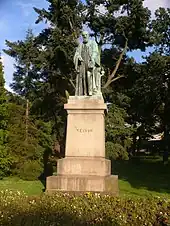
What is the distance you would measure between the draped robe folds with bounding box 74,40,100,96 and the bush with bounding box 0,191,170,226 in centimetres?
481

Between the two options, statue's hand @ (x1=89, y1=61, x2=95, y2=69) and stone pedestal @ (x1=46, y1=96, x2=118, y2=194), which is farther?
statue's hand @ (x1=89, y1=61, x2=95, y2=69)

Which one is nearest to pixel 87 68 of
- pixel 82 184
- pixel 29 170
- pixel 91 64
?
pixel 91 64

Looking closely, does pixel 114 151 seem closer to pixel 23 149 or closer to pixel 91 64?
pixel 23 149

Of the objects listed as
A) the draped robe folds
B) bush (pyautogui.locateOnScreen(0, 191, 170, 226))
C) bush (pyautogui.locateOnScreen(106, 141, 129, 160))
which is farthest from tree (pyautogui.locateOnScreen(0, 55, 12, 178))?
bush (pyautogui.locateOnScreen(0, 191, 170, 226))

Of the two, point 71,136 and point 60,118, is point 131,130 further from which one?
point 71,136

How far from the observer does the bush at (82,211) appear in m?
5.50

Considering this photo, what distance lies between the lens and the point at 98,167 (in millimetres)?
10938

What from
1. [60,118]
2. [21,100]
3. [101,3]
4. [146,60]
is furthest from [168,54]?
[21,100]

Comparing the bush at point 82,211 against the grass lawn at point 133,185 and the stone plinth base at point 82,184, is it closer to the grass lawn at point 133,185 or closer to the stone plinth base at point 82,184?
the stone plinth base at point 82,184

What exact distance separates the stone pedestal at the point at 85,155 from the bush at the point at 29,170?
10.2m

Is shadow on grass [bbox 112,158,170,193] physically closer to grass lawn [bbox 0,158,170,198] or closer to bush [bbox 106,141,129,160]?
grass lawn [bbox 0,158,170,198]

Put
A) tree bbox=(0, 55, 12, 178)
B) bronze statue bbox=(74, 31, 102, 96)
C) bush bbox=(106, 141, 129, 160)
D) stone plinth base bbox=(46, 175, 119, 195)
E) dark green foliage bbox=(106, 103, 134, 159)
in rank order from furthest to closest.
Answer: dark green foliage bbox=(106, 103, 134, 159), bush bbox=(106, 141, 129, 160), tree bbox=(0, 55, 12, 178), bronze statue bbox=(74, 31, 102, 96), stone plinth base bbox=(46, 175, 119, 195)

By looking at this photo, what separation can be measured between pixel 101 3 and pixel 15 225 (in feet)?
90.6

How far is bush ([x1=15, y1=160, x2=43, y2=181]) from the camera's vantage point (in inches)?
834
